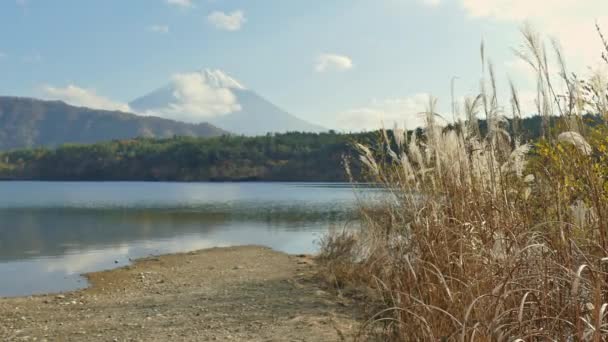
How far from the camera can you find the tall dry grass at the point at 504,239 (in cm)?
235

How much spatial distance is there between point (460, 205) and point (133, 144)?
122 meters

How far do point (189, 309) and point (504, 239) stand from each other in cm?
590

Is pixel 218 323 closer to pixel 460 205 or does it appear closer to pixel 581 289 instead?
pixel 460 205

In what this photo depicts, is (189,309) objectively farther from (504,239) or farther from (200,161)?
(200,161)

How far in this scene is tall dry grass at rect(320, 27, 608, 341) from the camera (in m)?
2.35

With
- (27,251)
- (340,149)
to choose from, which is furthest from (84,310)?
(340,149)

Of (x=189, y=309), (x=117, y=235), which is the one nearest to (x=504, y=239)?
(x=189, y=309)

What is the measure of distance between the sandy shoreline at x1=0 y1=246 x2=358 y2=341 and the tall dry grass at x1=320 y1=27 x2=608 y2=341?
5.40 ft

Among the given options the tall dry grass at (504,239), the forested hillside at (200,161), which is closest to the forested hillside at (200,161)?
the forested hillside at (200,161)

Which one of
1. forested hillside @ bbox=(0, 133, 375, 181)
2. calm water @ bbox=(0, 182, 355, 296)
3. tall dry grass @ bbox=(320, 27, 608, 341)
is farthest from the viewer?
forested hillside @ bbox=(0, 133, 375, 181)

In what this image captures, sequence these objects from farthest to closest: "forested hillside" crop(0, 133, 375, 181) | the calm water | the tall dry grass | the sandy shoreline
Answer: "forested hillside" crop(0, 133, 375, 181), the calm water, the sandy shoreline, the tall dry grass

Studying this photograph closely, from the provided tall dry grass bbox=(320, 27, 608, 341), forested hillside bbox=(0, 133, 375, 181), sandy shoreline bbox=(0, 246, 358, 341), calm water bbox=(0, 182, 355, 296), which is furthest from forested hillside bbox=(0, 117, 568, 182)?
tall dry grass bbox=(320, 27, 608, 341)

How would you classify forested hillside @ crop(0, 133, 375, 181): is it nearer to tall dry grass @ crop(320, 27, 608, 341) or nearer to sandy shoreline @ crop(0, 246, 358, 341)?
sandy shoreline @ crop(0, 246, 358, 341)

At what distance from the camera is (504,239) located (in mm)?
3008
